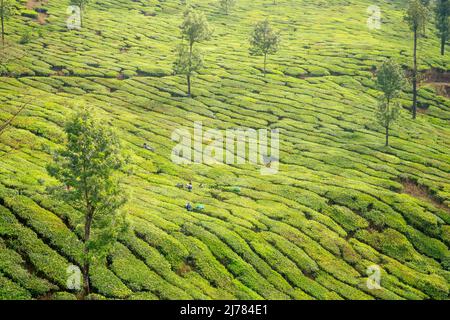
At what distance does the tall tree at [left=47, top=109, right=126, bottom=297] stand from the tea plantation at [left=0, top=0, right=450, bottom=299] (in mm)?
1877

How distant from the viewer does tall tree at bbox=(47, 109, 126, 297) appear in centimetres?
3253

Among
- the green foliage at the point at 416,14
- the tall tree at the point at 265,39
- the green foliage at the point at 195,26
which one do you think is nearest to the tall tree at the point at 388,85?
the green foliage at the point at 416,14

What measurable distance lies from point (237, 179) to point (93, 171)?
31.9 meters

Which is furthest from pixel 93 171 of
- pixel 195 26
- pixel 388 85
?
pixel 195 26

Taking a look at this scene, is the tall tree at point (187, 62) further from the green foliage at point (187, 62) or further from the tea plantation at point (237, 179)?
the tea plantation at point (237, 179)

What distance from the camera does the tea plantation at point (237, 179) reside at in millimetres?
39625

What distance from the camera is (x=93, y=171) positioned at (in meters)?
32.8

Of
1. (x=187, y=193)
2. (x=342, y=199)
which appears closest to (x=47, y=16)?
(x=187, y=193)

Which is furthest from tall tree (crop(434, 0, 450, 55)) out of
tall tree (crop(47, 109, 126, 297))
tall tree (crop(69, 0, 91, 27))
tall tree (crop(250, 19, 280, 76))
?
tall tree (crop(47, 109, 126, 297))

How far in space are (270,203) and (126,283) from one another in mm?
23759

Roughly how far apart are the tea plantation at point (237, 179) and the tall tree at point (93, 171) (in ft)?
6.16

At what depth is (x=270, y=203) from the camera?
55562mm

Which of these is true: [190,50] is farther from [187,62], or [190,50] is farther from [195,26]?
[195,26]

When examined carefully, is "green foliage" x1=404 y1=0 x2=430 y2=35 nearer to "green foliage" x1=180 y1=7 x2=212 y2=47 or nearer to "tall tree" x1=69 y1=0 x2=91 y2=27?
"green foliage" x1=180 y1=7 x2=212 y2=47
